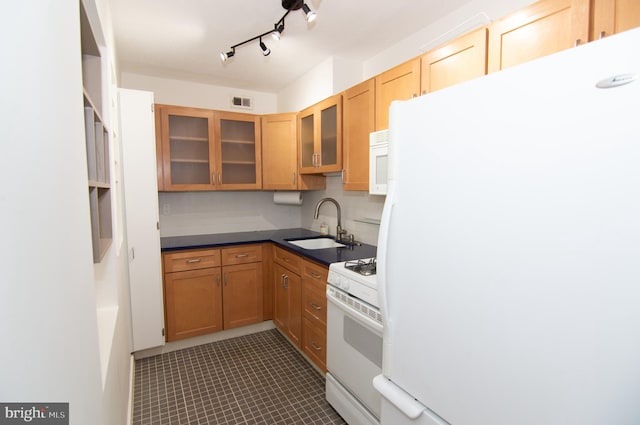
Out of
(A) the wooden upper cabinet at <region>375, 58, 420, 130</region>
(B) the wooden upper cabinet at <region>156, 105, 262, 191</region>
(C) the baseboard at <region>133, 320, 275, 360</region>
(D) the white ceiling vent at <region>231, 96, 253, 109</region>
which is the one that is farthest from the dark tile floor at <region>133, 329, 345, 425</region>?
(D) the white ceiling vent at <region>231, 96, 253, 109</region>

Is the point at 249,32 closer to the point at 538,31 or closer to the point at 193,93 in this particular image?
the point at 193,93

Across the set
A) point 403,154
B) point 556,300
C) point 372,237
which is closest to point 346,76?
point 372,237

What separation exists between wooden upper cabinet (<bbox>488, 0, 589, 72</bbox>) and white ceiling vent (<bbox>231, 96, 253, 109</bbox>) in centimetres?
280

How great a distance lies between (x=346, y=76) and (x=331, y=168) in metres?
0.94

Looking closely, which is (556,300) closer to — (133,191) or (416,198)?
(416,198)

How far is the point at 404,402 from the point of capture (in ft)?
3.92

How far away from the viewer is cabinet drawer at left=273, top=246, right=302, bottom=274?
8.60 ft

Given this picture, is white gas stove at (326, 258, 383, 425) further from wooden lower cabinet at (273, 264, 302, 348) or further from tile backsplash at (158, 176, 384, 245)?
tile backsplash at (158, 176, 384, 245)

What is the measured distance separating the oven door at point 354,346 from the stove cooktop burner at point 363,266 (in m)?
0.15

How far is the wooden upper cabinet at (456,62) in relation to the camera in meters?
1.55

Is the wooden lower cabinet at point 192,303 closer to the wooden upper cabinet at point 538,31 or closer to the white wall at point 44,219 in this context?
the white wall at point 44,219

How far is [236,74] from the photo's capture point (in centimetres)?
324

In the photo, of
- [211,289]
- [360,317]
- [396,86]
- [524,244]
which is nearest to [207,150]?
[211,289]

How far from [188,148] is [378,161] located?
6.64 ft
